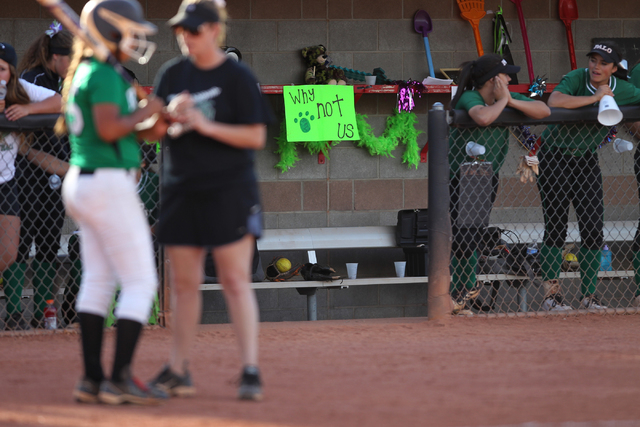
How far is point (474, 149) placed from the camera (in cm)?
450

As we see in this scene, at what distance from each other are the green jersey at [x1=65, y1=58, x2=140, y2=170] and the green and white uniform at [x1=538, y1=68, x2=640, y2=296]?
3.14 metres

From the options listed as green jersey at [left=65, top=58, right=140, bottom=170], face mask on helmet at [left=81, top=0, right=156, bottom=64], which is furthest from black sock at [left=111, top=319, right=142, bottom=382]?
face mask on helmet at [left=81, top=0, right=156, bottom=64]

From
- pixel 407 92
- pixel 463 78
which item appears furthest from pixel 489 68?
pixel 407 92

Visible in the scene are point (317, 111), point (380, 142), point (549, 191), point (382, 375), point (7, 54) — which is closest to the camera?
point (382, 375)

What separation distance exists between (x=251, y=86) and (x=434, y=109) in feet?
6.81


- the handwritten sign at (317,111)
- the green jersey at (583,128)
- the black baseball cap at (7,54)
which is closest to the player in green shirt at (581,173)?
the green jersey at (583,128)

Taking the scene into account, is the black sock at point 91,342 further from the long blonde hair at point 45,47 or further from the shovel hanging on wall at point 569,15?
the shovel hanging on wall at point 569,15

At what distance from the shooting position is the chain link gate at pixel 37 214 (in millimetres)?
4141

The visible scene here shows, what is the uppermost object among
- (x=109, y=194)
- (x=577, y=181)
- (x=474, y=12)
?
(x=474, y=12)

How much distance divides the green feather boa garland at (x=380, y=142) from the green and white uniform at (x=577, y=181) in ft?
7.73

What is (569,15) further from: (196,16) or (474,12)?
(196,16)

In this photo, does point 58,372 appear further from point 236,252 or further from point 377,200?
point 377,200

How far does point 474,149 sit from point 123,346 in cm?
267

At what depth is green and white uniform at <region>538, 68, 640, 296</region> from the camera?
4.74 metres
